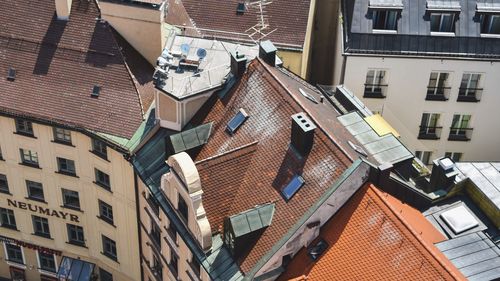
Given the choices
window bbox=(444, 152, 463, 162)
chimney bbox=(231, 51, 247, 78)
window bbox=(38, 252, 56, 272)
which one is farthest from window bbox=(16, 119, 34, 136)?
window bbox=(444, 152, 463, 162)

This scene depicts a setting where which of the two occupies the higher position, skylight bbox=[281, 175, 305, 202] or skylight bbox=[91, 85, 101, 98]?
skylight bbox=[91, 85, 101, 98]

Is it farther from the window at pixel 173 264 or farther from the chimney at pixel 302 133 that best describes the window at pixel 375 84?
the window at pixel 173 264

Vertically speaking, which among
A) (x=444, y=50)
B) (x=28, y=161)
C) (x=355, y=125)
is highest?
(x=444, y=50)

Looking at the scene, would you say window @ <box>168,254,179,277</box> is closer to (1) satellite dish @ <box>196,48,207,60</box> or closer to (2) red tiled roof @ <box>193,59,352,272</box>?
(2) red tiled roof @ <box>193,59,352,272</box>

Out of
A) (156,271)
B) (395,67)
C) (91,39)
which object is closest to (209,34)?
(91,39)

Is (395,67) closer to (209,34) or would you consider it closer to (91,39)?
(209,34)

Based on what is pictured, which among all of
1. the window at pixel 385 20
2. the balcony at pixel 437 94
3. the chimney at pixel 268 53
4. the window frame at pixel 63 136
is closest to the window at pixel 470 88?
the balcony at pixel 437 94
